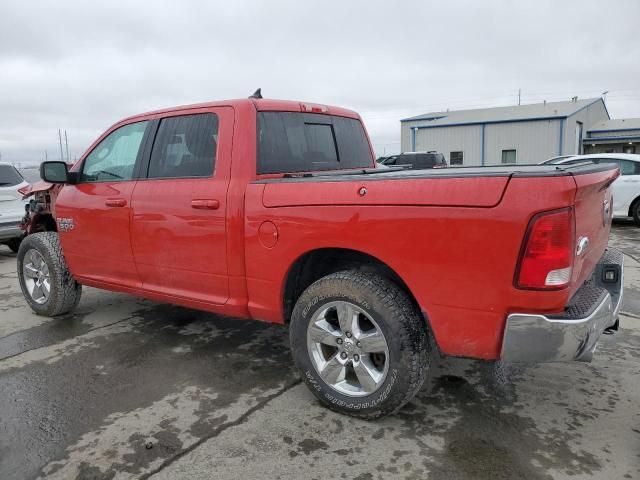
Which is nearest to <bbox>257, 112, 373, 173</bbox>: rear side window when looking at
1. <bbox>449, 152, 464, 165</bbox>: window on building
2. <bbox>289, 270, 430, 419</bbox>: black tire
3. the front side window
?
<bbox>289, 270, 430, 419</bbox>: black tire

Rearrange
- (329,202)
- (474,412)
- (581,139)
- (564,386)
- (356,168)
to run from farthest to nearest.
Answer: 1. (581,139)
2. (356,168)
3. (564,386)
4. (474,412)
5. (329,202)

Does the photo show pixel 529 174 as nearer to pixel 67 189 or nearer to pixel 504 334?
pixel 504 334

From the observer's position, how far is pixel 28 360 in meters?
3.83

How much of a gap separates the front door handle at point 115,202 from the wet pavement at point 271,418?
3.79 feet

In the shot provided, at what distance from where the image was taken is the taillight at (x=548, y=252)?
2.13 meters

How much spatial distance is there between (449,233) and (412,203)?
0.77 ft

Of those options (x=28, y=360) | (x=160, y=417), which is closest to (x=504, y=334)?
(x=160, y=417)

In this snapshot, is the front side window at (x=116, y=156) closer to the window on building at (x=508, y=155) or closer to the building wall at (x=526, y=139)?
the building wall at (x=526, y=139)

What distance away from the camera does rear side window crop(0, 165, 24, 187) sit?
8297 millimetres

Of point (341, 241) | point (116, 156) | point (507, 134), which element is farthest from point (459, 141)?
point (341, 241)

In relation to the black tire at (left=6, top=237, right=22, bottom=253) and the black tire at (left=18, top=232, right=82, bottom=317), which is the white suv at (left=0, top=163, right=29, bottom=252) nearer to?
the black tire at (left=6, top=237, right=22, bottom=253)

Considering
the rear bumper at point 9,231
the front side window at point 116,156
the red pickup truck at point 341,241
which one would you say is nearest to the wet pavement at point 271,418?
the red pickup truck at point 341,241

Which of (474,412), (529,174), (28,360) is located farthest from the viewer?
(28,360)

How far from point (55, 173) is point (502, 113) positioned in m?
35.3
